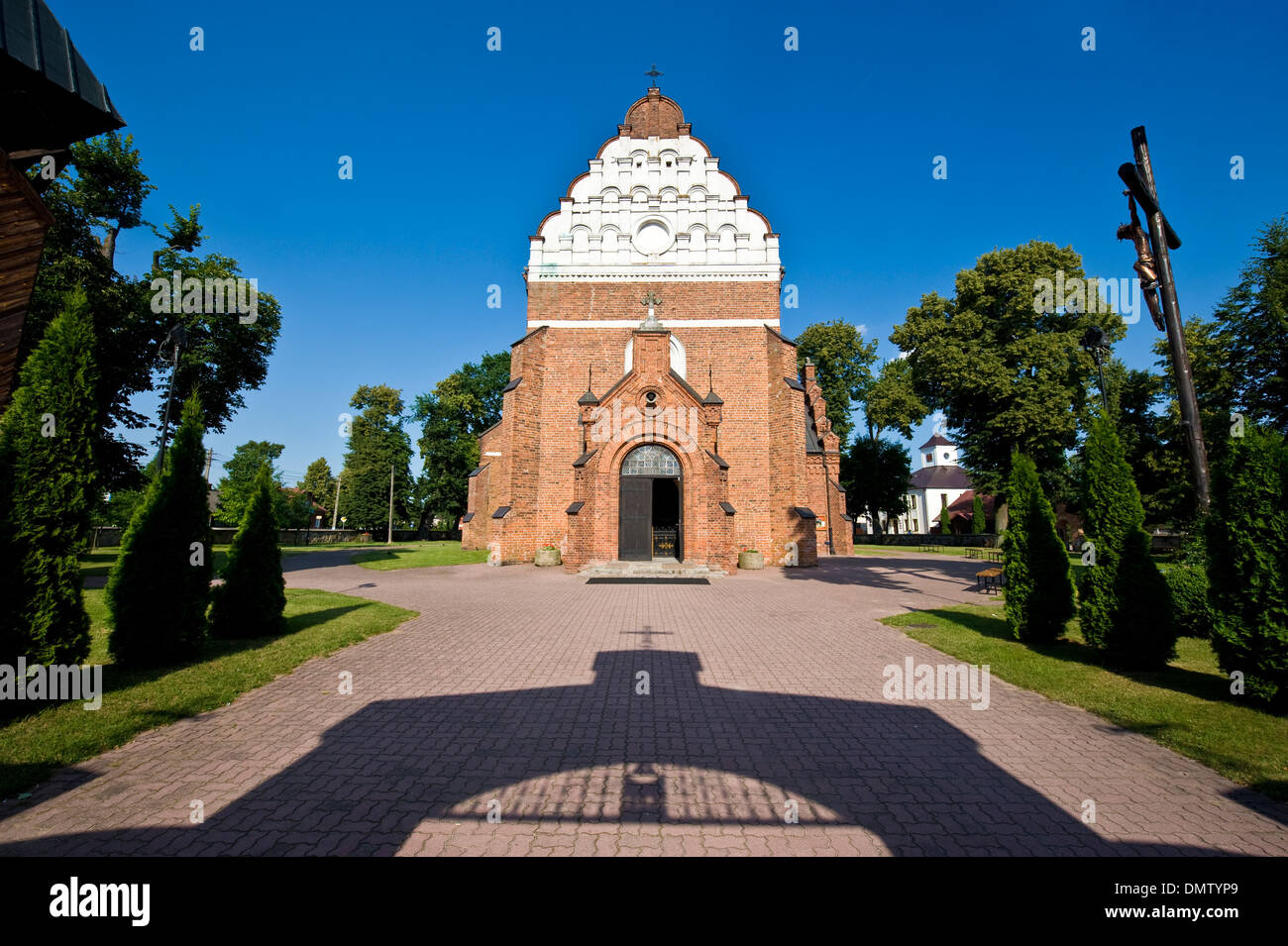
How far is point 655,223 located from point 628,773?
22.0 meters

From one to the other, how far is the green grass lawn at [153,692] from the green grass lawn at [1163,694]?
8604mm

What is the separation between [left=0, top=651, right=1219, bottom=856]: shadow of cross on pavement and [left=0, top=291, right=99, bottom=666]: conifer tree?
3.11 metres

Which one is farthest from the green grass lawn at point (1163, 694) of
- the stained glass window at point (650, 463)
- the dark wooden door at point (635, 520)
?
the stained glass window at point (650, 463)

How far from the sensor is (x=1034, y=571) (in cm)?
809

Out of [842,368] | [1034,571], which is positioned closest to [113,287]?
[1034,571]

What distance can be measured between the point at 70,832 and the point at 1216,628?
9485 millimetres

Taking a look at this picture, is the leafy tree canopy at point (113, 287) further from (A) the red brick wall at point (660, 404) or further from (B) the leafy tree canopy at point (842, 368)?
(B) the leafy tree canopy at point (842, 368)

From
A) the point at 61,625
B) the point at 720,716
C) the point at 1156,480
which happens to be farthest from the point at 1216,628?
the point at 1156,480

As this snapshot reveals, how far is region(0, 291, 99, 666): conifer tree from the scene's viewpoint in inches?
199

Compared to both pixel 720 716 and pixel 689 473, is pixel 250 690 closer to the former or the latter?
pixel 720 716

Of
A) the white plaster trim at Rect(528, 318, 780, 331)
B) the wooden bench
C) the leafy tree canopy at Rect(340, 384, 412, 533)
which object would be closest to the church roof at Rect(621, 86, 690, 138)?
the white plaster trim at Rect(528, 318, 780, 331)

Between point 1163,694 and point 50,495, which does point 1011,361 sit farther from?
point 50,495

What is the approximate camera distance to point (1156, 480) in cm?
2394

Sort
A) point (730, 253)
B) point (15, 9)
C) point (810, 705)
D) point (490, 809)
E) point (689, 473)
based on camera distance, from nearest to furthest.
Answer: point (490, 809), point (15, 9), point (810, 705), point (689, 473), point (730, 253)
